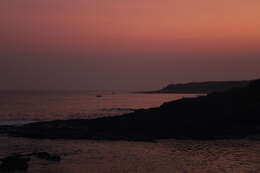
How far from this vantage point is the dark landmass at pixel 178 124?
48219mm

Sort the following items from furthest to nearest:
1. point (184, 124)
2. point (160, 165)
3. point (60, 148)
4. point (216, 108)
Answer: point (216, 108) → point (184, 124) → point (60, 148) → point (160, 165)

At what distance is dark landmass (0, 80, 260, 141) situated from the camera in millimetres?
48219

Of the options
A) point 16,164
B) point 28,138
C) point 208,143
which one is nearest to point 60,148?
point 28,138

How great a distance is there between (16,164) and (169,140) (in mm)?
22194

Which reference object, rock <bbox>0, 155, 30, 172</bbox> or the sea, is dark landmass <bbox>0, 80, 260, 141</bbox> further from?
rock <bbox>0, 155, 30, 172</bbox>

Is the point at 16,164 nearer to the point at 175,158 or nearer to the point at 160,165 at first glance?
the point at 160,165

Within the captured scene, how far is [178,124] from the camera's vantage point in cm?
5209

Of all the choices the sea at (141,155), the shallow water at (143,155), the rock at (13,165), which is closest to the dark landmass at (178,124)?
the sea at (141,155)

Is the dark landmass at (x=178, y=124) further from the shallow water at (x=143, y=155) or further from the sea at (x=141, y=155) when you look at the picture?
the shallow water at (x=143, y=155)

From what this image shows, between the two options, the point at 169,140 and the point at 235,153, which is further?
the point at 169,140

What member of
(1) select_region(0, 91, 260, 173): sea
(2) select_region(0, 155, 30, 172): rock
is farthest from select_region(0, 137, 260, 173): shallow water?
(2) select_region(0, 155, 30, 172): rock

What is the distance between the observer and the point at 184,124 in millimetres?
51656

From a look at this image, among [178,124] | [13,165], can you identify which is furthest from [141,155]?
[178,124]

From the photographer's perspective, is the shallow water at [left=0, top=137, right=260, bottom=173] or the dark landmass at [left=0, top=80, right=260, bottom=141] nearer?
the shallow water at [left=0, top=137, right=260, bottom=173]
